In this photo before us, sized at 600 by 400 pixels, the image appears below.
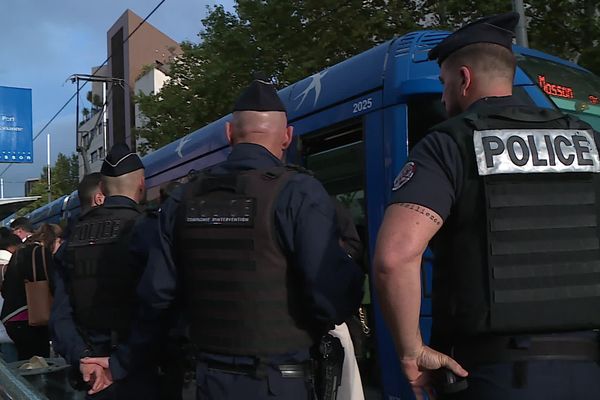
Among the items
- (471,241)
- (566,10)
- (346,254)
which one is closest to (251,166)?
(346,254)

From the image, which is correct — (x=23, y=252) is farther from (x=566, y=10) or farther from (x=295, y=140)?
(x=566, y=10)

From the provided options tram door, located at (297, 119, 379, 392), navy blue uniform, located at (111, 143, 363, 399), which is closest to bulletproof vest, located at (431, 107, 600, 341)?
navy blue uniform, located at (111, 143, 363, 399)

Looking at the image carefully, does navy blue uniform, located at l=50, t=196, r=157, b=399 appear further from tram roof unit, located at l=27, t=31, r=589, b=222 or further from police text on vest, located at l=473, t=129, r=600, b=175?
tram roof unit, located at l=27, t=31, r=589, b=222

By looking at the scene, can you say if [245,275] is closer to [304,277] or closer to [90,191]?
[304,277]

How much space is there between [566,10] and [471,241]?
10.7 metres

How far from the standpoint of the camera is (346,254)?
91.6 inches

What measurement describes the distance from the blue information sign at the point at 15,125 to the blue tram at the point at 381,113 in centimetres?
1883

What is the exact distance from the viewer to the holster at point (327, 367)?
2387 millimetres

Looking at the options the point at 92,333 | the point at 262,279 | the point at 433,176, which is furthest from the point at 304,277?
the point at 92,333

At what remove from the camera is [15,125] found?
2188cm

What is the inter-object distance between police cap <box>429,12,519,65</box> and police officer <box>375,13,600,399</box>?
0.24m

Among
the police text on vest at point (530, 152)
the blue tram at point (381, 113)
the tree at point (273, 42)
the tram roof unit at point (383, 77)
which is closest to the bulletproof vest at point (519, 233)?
the police text on vest at point (530, 152)

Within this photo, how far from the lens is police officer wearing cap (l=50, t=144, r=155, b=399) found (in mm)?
3055

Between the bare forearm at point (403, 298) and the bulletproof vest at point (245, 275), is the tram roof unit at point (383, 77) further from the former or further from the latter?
the bare forearm at point (403, 298)
